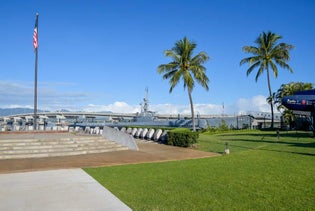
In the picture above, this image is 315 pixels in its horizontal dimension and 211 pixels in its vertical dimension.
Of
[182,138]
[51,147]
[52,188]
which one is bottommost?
[52,188]

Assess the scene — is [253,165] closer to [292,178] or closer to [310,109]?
[292,178]

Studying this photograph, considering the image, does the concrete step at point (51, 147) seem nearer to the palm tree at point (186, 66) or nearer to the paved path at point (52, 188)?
the paved path at point (52, 188)

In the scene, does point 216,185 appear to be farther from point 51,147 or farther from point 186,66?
point 186,66

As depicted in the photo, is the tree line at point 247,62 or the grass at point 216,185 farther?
the tree line at point 247,62

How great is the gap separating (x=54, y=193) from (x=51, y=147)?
8.56m

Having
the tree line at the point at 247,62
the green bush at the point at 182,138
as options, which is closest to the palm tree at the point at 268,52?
the tree line at the point at 247,62

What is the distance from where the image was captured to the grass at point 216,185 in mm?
5613

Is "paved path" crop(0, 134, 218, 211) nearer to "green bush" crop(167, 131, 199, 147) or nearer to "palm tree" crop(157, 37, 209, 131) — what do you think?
"green bush" crop(167, 131, 199, 147)

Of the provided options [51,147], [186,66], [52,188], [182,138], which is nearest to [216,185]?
[52,188]

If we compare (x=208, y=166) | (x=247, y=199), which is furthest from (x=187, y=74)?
(x=247, y=199)

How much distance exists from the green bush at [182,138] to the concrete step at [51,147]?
11.2ft

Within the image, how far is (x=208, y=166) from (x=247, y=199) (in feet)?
13.7

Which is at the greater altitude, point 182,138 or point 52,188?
point 182,138

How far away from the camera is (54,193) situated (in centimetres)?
661
